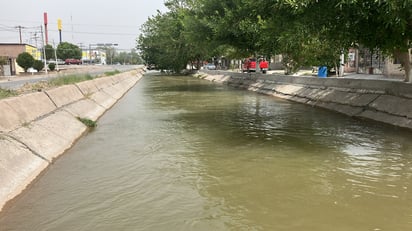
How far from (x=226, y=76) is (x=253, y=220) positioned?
4137cm

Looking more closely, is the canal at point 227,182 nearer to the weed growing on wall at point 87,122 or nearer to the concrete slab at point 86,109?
the weed growing on wall at point 87,122

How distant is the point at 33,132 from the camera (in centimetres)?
959

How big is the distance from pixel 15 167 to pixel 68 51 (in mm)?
143904

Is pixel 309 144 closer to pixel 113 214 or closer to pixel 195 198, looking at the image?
pixel 195 198

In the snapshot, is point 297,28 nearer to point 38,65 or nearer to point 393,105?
point 393,105

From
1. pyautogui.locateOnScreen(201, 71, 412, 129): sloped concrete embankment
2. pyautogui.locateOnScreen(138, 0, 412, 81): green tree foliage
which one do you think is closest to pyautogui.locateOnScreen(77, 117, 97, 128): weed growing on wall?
pyautogui.locateOnScreen(138, 0, 412, 81): green tree foliage

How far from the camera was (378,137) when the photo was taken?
1162 cm

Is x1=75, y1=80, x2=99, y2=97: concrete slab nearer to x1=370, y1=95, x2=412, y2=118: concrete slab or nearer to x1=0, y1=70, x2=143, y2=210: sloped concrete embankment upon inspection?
x1=0, y1=70, x2=143, y2=210: sloped concrete embankment

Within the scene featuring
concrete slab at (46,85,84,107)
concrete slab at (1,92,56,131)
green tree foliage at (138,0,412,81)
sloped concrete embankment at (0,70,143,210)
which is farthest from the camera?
concrete slab at (46,85,84,107)

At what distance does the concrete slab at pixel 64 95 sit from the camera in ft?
45.6

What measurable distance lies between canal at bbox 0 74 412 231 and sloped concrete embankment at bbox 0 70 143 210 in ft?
0.97

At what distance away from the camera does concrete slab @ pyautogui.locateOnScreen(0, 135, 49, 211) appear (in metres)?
6.79

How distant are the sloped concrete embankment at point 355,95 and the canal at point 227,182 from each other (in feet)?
2.98

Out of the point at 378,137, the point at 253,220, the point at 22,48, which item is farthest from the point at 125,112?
the point at 22,48
